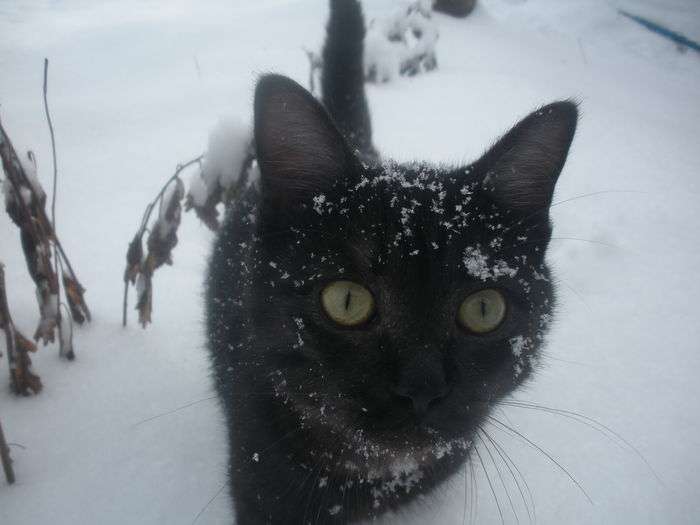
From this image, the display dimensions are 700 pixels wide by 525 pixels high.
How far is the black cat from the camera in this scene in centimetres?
81

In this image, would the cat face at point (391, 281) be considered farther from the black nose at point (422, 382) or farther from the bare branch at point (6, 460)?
the bare branch at point (6, 460)

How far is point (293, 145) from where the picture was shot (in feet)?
3.06

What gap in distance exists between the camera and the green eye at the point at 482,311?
2.92ft

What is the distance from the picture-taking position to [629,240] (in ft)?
6.49

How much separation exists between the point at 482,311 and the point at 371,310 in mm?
239

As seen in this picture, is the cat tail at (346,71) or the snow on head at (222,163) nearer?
the snow on head at (222,163)

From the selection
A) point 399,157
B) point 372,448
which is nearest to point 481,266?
point 372,448

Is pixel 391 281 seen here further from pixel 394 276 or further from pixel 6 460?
pixel 6 460

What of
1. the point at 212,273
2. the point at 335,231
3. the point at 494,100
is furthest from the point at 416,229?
the point at 494,100

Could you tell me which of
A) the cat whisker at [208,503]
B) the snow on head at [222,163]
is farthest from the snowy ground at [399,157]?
the snow on head at [222,163]

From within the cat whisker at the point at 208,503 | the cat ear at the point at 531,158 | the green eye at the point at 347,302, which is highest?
the cat ear at the point at 531,158

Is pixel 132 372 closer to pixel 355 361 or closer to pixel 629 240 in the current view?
pixel 355 361

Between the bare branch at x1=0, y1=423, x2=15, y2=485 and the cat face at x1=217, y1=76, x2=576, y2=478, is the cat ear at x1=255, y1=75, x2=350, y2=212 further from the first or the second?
the bare branch at x1=0, y1=423, x2=15, y2=485

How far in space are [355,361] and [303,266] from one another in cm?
22
